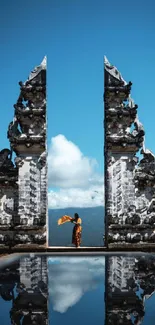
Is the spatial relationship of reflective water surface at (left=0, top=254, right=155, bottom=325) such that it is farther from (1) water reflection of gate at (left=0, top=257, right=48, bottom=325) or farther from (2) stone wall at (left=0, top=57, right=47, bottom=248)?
(2) stone wall at (left=0, top=57, right=47, bottom=248)

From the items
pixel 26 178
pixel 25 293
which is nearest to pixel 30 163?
pixel 26 178

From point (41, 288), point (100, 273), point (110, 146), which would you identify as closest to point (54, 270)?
point (100, 273)

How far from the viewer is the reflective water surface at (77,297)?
15.1 feet

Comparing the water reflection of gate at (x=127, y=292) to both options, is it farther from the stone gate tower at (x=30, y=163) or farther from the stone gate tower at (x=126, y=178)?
the stone gate tower at (x=30, y=163)

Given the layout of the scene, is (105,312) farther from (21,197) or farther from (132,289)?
(21,197)

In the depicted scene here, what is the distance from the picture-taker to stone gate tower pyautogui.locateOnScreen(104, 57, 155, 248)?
15.9 m

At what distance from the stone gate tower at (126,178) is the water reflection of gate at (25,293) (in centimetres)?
756

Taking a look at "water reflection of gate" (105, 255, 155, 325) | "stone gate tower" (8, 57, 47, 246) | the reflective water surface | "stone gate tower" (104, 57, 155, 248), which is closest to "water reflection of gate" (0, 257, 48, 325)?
the reflective water surface

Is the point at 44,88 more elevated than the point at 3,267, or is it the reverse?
the point at 44,88

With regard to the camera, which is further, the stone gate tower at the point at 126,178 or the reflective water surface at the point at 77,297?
the stone gate tower at the point at 126,178

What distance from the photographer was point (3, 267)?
369 inches

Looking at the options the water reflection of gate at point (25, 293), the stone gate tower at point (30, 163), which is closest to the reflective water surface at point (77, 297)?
the water reflection of gate at point (25, 293)

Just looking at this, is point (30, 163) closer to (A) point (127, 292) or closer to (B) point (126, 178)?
(B) point (126, 178)

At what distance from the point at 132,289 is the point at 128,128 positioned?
11057 mm
